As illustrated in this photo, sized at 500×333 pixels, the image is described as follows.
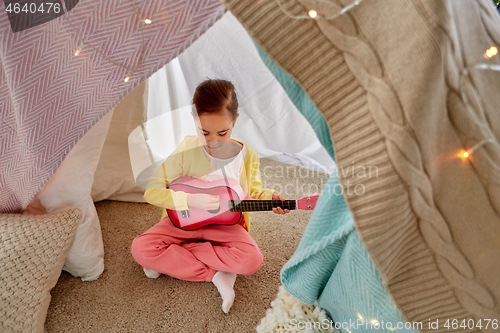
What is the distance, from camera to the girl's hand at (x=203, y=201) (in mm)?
1000

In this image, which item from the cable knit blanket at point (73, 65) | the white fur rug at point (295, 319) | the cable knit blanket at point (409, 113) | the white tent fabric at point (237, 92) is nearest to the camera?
the cable knit blanket at point (409, 113)

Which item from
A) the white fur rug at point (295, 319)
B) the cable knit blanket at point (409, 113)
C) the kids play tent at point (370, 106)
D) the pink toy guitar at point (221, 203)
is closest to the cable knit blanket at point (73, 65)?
the kids play tent at point (370, 106)

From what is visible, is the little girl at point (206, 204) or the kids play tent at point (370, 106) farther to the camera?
the little girl at point (206, 204)

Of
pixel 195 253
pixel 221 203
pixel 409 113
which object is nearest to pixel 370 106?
pixel 409 113

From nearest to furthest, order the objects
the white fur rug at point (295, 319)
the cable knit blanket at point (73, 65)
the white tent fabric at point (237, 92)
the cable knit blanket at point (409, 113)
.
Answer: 1. the cable knit blanket at point (409, 113)
2. the cable knit blanket at point (73, 65)
3. the white fur rug at point (295, 319)
4. the white tent fabric at point (237, 92)

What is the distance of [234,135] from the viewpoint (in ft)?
3.40

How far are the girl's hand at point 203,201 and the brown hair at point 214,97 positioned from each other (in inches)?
9.9

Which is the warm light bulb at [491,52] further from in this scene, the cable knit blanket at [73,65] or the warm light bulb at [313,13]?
the cable knit blanket at [73,65]

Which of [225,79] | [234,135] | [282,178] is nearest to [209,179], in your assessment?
[234,135]

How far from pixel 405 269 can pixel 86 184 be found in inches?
33.3

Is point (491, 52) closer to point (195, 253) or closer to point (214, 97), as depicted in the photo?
point (214, 97)

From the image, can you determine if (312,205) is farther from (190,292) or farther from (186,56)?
(186,56)

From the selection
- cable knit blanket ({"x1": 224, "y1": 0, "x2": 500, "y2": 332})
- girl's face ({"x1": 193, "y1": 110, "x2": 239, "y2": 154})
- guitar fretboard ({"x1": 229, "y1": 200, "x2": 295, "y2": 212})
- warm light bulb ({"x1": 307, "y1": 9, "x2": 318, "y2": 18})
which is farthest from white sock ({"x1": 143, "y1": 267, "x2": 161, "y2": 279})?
warm light bulb ({"x1": 307, "y1": 9, "x2": 318, "y2": 18})

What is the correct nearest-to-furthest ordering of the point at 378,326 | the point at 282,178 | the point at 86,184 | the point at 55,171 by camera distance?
the point at 378,326
the point at 55,171
the point at 86,184
the point at 282,178
